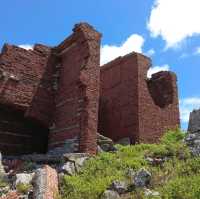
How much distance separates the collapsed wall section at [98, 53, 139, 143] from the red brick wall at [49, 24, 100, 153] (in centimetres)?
242

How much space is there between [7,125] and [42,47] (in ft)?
10.3

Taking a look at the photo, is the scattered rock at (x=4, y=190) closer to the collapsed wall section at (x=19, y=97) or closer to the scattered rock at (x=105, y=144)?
the scattered rock at (x=105, y=144)

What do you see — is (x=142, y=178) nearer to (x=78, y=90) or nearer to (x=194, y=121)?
(x=78, y=90)

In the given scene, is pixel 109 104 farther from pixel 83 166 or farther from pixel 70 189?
pixel 70 189

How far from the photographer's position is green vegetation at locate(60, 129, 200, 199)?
7.97 m

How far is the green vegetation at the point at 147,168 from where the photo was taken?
7973 millimetres

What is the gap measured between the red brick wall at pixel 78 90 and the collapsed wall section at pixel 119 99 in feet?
7.95

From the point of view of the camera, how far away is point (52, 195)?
27.7ft

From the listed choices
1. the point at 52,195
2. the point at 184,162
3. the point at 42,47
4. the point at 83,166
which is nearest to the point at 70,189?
the point at 52,195

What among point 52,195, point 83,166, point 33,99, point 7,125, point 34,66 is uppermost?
point 34,66

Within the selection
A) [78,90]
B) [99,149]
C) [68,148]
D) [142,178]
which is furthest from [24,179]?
[78,90]

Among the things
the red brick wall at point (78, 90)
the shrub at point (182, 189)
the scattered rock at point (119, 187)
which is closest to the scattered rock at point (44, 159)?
the red brick wall at point (78, 90)

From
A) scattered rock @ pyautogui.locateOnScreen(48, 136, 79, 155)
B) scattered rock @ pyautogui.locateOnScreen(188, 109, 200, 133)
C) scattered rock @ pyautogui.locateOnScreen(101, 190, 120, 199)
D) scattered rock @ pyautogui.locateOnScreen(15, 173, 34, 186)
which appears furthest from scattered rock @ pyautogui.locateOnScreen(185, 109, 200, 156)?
scattered rock @ pyautogui.locateOnScreen(15, 173, 34, 186)

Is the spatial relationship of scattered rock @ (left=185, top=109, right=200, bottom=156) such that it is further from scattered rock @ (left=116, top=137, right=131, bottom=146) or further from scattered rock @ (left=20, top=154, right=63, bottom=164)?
scattered rock @ (left=20, top=154, right=63, bottom=164)
